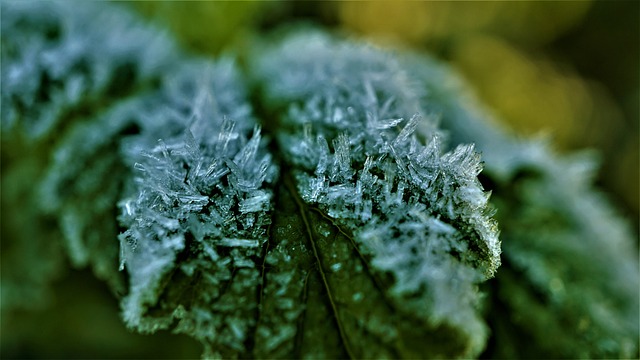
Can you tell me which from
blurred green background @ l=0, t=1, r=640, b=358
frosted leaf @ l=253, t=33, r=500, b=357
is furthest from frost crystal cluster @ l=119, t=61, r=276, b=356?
blurred green background @ l=0, t=1, r=640, b=358

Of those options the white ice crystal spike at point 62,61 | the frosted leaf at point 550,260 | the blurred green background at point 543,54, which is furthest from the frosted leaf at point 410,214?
the blurred green background at point 543,54

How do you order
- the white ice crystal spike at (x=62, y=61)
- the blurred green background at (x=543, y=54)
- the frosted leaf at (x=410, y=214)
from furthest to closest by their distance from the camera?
1. the blurred green background at (x=543, y=54)
2. the white ice crystal spike at (x=62, y=61)
3. the frosted leaf at (x=410, y=214)

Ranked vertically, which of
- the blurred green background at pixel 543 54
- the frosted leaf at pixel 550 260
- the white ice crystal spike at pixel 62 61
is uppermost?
the white ice crystal spike at pixel 62 61

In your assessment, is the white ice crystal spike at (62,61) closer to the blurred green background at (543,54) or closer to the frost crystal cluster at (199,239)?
the frost crystal cluster at (199,239)

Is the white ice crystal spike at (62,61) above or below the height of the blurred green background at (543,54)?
above

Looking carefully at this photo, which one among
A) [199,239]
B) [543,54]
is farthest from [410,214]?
[543,54]

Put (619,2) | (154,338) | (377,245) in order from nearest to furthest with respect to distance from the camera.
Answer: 1. (377,245)
2. (154,338)
3. (619,2)

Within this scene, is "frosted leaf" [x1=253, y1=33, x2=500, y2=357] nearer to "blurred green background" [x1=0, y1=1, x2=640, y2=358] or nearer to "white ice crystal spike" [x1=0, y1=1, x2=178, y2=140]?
"white ice crystal spike" [x1=0, y1=1, x2=178, y2=140]

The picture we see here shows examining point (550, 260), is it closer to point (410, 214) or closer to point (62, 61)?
point (410, 214)

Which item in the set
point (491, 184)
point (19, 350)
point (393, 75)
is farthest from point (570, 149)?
point (19, 350)

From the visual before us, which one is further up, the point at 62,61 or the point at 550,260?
the point at 62,61

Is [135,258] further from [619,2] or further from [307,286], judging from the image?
[619,2]
